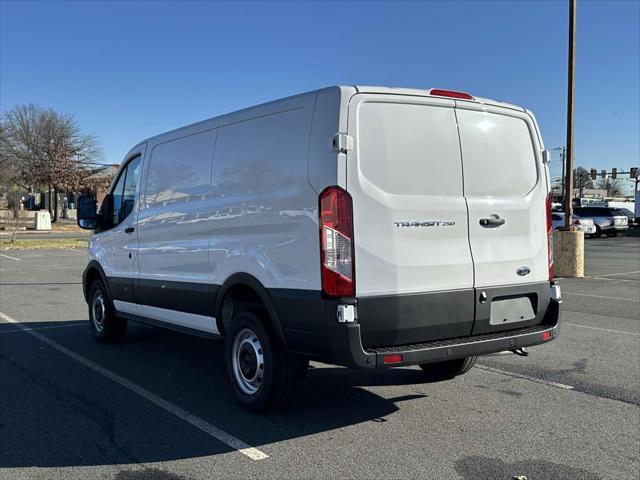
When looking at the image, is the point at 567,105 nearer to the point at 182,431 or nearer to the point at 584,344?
the point at 584,344

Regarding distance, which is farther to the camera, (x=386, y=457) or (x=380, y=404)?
(x=380, y=404)

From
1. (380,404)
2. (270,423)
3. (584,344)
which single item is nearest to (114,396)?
(270,423)

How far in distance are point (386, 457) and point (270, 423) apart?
103 centimetres

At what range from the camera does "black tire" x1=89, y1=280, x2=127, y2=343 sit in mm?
7168

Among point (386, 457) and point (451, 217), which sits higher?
point (451, 217)

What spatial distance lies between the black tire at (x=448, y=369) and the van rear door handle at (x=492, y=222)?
5.50 ft

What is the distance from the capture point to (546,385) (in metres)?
5.46

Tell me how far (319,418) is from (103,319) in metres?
3.83

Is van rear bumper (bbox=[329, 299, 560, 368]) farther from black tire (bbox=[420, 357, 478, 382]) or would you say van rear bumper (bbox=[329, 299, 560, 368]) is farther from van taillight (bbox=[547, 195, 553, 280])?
black tire (bbox=[420, 357, 478, 382])

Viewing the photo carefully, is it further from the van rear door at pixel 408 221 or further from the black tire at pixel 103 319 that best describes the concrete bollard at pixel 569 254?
the van rear door at pixel 408 221

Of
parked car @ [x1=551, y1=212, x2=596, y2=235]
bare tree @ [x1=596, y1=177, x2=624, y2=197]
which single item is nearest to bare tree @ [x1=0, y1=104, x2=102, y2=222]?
parked car @ [x1=551, y1=212, x2=596, y2=235]

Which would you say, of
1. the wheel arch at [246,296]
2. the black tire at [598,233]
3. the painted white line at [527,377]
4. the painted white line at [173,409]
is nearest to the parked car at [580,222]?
the black tire at [598,233]

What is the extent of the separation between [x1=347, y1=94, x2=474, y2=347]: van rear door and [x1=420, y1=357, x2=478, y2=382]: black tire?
1405 millimetres

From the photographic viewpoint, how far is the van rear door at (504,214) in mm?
4395
